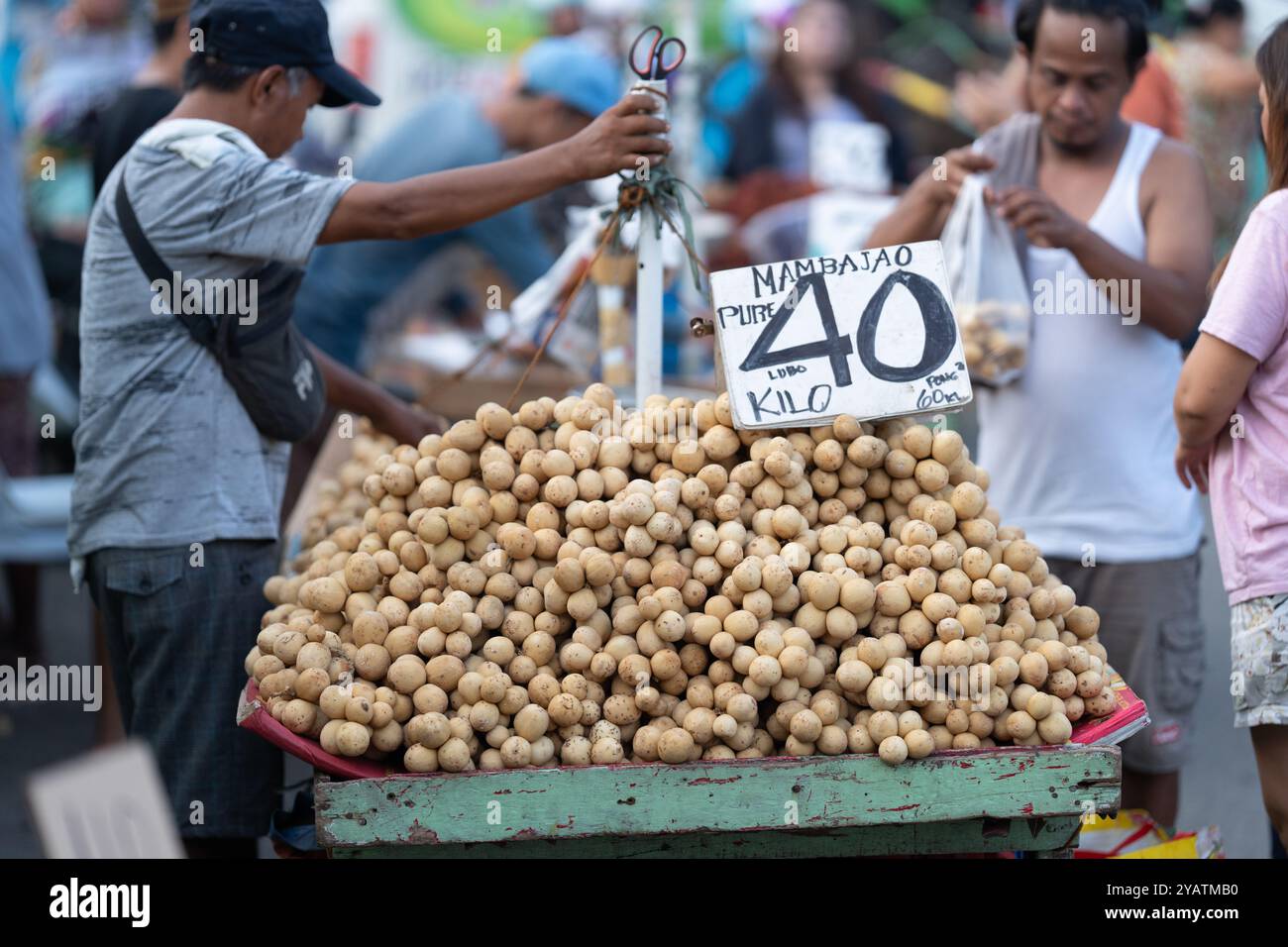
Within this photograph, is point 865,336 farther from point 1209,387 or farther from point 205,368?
point 205,368

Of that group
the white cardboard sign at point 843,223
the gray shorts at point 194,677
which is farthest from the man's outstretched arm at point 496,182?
the white cardboard sign at point 843,223

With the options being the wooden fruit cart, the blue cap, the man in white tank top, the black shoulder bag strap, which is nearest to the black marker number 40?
the wooden fruit cart

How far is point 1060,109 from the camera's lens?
334 cm

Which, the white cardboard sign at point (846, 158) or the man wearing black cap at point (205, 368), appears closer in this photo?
the man wearing black cap at point (205, 368)

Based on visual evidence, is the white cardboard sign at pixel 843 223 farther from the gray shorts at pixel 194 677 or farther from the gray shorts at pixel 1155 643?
the gray shorts at pixel 194 677

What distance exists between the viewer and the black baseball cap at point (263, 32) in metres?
2.73

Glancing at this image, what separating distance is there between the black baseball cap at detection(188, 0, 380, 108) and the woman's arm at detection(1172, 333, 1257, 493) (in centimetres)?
192

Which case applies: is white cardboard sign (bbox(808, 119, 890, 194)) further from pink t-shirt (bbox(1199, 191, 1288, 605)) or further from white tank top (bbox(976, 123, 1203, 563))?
pink t-shirt (bbox(1199, 191, 1288, 605))

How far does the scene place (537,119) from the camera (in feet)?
16.3

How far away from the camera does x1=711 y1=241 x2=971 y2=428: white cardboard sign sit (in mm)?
2473

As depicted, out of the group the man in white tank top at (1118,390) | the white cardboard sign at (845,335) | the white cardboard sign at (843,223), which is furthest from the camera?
the white cardboard sign at (843,223)

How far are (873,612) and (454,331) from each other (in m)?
5.52
